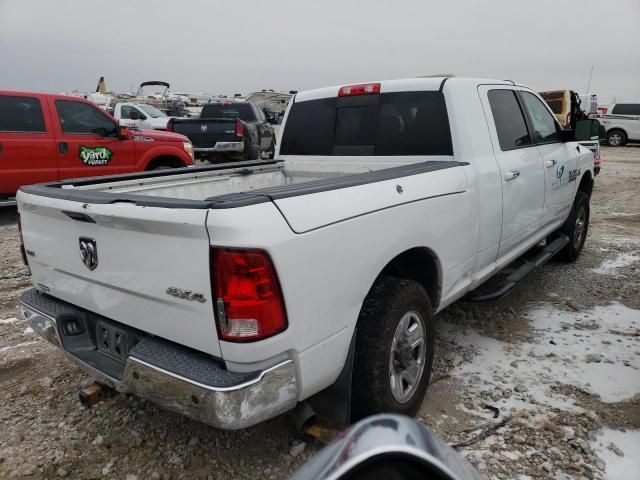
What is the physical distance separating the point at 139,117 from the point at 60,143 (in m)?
9.00


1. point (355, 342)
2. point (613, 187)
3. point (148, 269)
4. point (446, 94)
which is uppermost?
point (446, 94)

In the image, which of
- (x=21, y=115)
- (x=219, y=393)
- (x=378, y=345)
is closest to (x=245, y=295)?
(x=219, y=393)

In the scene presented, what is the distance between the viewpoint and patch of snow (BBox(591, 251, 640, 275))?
5230mm

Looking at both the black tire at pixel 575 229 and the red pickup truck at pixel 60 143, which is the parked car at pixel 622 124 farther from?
the red pickup truck at pixel 60 143

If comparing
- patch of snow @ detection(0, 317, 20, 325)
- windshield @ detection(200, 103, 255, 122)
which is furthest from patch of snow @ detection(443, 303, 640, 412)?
windshield @ detection(200, 103, 255, 122)

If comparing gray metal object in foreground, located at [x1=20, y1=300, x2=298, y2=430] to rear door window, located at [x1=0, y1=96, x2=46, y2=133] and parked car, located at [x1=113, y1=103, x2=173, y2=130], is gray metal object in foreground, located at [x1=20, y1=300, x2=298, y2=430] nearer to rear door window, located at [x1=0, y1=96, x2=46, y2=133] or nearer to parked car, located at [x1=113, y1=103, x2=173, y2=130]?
rear door window, located at [x1=0, y1=96, x2=46, y2=133]

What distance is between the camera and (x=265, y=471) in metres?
2.37

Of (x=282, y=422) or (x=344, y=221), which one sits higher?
(x=344, y=221)

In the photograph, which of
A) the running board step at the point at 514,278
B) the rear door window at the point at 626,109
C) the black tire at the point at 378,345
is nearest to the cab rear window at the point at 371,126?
the running board step at the point at 514,278

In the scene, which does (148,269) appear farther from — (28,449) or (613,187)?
(613,187)

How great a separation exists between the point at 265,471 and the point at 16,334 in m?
2.57

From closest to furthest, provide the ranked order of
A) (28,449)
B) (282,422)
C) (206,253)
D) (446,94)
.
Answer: (206,253)
(28,449)
(282,422)
(446,94)

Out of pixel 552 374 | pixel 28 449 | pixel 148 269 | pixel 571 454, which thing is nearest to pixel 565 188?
pixel 552 374

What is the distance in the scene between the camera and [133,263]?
6.70 ft
